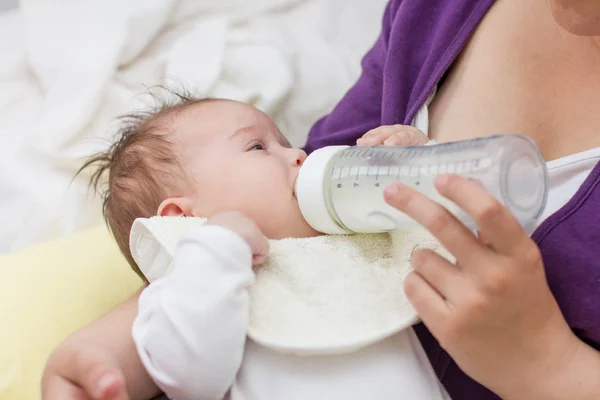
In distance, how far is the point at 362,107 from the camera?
4.35ft

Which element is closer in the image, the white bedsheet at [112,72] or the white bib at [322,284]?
the white bib at [322,284]

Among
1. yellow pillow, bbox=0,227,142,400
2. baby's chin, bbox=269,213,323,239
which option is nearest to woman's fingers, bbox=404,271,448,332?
baby's chin, bbox=269,213,323,239

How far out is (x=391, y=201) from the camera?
70cm

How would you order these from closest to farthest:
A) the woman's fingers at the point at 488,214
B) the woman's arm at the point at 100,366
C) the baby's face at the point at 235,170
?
the woman's fingers at the point at 488,214, the woman's arm at the point at 100,366, the baby's face at the point at 235,170

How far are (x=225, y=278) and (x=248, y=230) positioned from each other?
0.23 ft

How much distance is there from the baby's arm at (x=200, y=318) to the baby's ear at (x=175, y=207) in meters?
0.13

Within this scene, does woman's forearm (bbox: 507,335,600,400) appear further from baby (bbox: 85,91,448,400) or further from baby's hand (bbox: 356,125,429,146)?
baby's hand (bbox: 356,125,429,146)

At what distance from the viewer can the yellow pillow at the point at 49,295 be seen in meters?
1.00

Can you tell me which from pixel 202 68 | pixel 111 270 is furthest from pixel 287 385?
pixel 202 68

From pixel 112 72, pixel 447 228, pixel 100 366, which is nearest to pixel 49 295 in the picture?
pixel 100 366

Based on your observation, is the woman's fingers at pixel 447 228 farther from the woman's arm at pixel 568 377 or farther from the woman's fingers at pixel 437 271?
the woman's arm at pixel 568 377

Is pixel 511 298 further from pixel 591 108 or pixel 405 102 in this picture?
pixel 405 102

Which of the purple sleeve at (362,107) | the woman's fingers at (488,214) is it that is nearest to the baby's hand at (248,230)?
the woman's fingers at (488,214)

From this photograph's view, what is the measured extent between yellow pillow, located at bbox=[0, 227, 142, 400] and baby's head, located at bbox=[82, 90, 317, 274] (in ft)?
0.36
